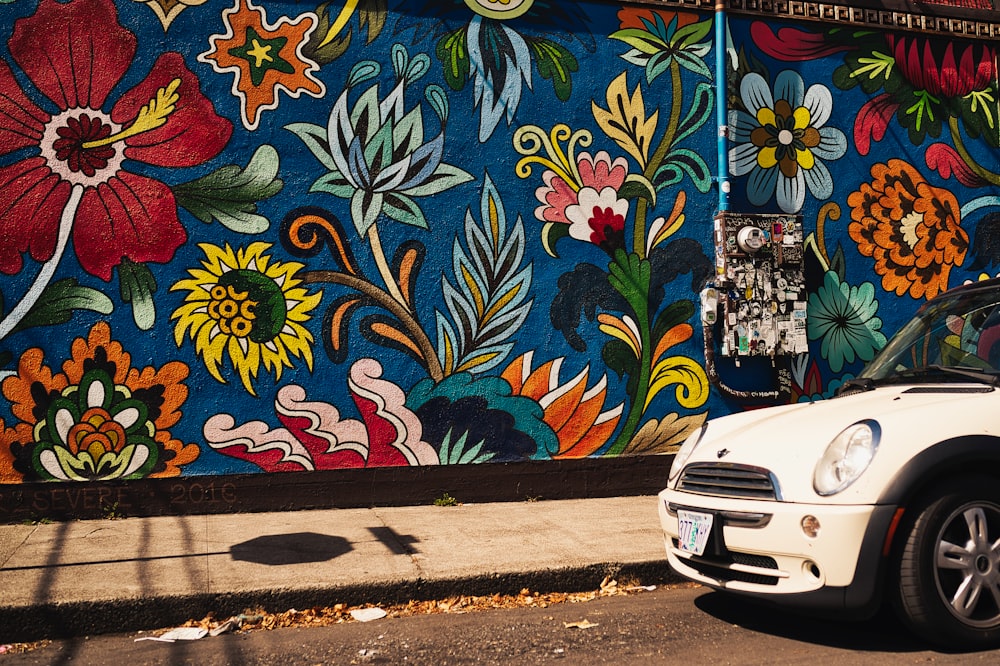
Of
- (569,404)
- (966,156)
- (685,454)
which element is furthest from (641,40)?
(685,454)

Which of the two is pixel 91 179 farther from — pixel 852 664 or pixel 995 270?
pixel 995 270

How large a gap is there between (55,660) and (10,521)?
2.70 m

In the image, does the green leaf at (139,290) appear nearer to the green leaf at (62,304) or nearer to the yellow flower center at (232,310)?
the green leaf at (62,304)

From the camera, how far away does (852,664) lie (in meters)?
3.79

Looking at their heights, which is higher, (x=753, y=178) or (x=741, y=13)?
(x=741, y=13)

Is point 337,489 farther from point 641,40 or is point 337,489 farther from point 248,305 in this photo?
point 641,40

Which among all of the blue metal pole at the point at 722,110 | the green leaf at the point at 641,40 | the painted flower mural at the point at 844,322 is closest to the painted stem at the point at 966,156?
the painted flower mural at the point at 844,322

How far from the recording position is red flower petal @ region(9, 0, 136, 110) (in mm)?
6645

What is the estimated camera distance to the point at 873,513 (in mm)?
3812

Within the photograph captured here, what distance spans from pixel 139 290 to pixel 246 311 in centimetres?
77

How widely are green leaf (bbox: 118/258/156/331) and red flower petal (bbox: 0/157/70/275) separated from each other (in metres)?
0.53

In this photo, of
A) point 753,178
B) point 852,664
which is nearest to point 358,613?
point 852,664

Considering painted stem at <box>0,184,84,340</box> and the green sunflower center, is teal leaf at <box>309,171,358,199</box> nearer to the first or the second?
the green sunflower center

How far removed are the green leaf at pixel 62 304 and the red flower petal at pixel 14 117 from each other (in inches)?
41.1
